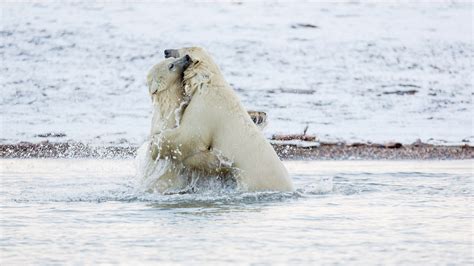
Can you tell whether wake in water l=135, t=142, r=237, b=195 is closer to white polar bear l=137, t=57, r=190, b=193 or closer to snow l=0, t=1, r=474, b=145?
white polar bear l=137, t=57, r=190, b=193

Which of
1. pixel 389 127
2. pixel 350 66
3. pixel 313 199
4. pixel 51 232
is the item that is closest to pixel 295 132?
pixel 389 127

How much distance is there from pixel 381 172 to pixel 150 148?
14.1 ft

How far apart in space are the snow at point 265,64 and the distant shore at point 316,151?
57 centimetres

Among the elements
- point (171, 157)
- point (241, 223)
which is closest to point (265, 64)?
point (171, 157)

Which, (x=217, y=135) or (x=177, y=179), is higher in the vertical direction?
(x=217, y=135)

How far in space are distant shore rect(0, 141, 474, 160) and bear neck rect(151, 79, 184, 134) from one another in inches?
237

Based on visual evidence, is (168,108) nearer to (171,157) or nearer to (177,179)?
(171,157)

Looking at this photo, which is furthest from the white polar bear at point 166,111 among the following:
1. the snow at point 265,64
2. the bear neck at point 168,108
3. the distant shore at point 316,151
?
the snow at point 265,64

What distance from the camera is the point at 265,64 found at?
22297mm

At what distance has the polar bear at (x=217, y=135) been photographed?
922 cm

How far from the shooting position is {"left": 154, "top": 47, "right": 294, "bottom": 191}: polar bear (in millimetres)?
9219

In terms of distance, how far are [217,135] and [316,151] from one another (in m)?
7.09

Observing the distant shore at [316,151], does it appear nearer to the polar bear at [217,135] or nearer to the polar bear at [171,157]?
the polar bear at [171,157]

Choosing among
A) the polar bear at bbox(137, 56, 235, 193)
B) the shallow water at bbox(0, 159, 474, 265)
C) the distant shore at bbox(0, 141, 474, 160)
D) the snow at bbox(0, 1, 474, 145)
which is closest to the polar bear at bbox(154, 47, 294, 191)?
the polar bear at bbox(137, 56, 235, 193)
